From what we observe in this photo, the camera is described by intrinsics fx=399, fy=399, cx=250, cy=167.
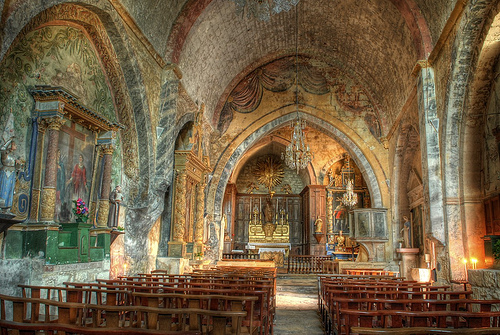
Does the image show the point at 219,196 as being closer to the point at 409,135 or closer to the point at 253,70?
the point at 253,70

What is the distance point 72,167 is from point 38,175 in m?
1.01

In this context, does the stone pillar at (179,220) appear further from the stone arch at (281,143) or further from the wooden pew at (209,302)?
the stone arch at (281,143)

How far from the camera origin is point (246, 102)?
16.7m

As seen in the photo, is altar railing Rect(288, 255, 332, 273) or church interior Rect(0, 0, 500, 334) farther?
altar railing Rect(288, 255, 332, 273)

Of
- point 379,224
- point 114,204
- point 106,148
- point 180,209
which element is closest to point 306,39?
point 379,224

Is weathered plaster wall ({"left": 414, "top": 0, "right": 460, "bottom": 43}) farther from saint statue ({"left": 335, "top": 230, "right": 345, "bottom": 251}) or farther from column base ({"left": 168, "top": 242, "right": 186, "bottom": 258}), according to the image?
saint statue ({"left": 335, "top": 230, "right": 345, "bottom": 251})

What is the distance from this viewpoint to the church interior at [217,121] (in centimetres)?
652

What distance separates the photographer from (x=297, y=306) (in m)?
9.20

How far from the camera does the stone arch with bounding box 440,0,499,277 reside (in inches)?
312

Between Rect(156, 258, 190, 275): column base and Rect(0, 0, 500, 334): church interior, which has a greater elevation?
Rect(0, 0, 500, 334): church interior

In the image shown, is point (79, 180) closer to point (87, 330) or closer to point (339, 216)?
point (87, 330)

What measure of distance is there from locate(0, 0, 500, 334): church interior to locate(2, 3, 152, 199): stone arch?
3 cm

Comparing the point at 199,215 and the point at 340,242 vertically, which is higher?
the point at 199,215

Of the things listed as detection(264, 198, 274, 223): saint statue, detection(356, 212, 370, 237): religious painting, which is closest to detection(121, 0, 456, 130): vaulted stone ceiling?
detection(356, 212, 370, 237): religious painting
